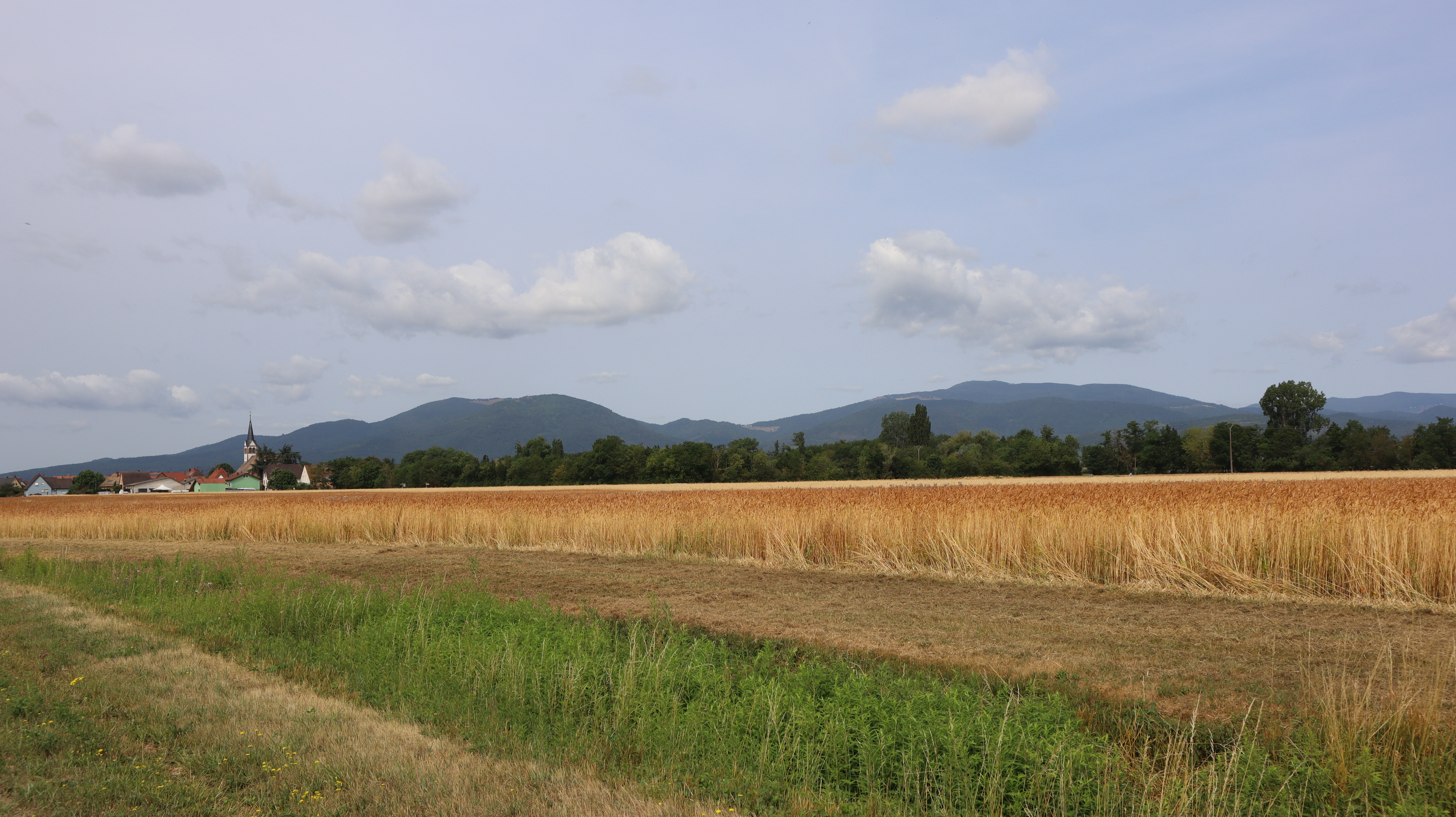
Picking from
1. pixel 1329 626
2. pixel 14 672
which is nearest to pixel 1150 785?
pixel 1329 626

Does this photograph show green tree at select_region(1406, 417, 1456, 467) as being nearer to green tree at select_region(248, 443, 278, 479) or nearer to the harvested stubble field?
the harvested stubble field

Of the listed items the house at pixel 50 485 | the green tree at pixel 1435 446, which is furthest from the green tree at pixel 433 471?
the green tree at pixel 1435 446

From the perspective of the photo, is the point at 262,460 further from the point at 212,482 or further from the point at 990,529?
the point at 990,529

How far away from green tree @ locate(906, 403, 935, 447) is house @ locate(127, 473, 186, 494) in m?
132

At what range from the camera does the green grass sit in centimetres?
510

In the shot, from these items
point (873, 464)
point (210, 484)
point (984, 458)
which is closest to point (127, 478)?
point (210, 484)

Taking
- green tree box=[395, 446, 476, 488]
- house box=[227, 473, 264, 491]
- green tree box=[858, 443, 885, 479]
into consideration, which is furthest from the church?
green tree box=[858, 443, 885, 479]

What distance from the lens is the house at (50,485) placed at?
383 feet

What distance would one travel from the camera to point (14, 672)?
295 inches

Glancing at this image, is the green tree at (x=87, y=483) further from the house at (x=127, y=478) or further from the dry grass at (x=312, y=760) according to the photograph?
the dry grass at (x=312, y=760)

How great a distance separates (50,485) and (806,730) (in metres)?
161

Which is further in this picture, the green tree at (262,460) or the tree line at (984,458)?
the green tree at (262,460)

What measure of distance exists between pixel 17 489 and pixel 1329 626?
13579 cm

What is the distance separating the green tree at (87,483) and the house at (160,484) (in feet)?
65.2
